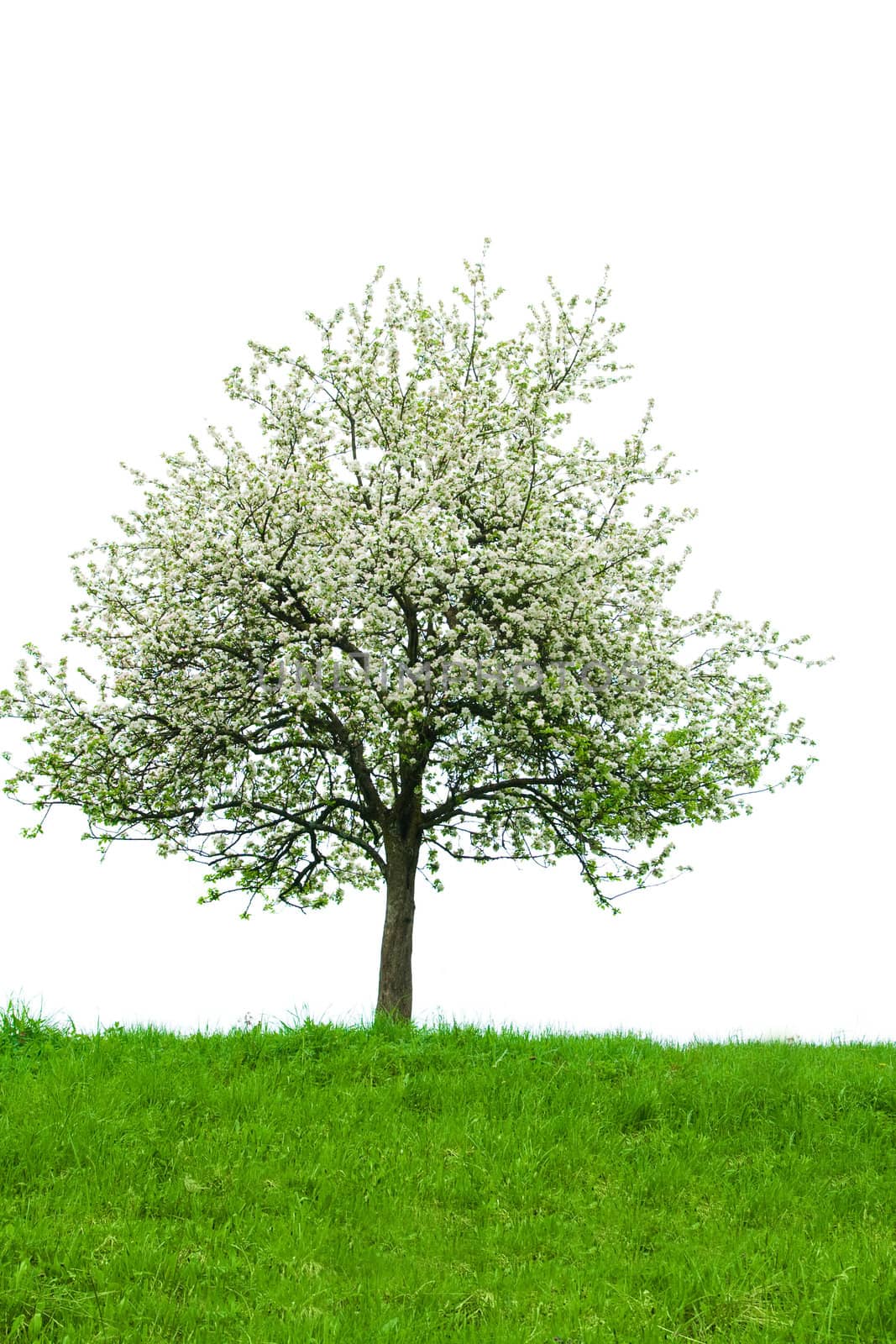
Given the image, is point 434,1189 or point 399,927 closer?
point 434,1189

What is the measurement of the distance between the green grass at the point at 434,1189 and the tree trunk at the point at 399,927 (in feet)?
12.8

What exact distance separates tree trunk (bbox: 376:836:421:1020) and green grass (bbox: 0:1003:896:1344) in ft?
12.8

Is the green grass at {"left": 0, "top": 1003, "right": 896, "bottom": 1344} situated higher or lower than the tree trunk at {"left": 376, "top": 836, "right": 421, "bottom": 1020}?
A: lower

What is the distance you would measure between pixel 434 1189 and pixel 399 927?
Answer: 7.92 m

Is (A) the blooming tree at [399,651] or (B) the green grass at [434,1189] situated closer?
(B) the green grass at [434,1189]

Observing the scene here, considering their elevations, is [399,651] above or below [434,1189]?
above

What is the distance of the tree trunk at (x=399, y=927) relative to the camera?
Answer: 17125 mm

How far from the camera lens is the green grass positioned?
25.3ft

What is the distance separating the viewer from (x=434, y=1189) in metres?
9.53

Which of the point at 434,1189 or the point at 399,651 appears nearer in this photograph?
the point at 434,1189

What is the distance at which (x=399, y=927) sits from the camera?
1741 cm

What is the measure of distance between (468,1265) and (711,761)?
988 centimetres

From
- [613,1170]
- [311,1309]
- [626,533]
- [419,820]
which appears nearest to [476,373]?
[626,533]

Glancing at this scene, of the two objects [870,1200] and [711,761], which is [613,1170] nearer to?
[870,1200]
